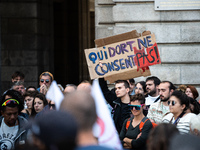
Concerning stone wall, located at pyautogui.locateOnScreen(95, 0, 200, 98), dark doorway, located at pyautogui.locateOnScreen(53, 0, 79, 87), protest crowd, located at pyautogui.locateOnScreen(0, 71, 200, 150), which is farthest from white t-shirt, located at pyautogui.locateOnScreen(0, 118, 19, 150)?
dark doorway, located at pyautogui.locateOnScreen(53, 0, 79, 87)

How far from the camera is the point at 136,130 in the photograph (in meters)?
6.57

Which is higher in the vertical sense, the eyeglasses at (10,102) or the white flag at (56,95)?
the white flag at (56,95)

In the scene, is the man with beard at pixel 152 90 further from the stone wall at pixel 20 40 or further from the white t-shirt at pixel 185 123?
the stone wall at pixel 20 40

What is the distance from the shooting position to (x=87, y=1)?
20.0 metres

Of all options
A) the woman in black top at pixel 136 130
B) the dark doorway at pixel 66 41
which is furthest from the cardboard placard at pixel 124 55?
the dark doorway at pixel 66 41

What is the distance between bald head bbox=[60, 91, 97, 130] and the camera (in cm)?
280

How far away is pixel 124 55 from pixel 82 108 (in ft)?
19.3

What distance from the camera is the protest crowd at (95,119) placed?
2510mm

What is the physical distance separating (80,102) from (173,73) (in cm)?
778

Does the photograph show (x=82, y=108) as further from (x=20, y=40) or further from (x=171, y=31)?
(x=20, y=40)

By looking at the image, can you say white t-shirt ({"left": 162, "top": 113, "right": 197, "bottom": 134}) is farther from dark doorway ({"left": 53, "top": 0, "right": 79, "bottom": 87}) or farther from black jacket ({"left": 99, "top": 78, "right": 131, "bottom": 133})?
dark doorway ({"left": 53, "top": 0, "right": 79, "bottom": 87})

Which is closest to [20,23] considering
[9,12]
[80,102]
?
[9,12]

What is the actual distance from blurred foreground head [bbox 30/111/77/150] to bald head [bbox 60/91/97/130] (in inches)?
9.7

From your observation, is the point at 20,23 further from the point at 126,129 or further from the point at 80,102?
the point at 80,102
